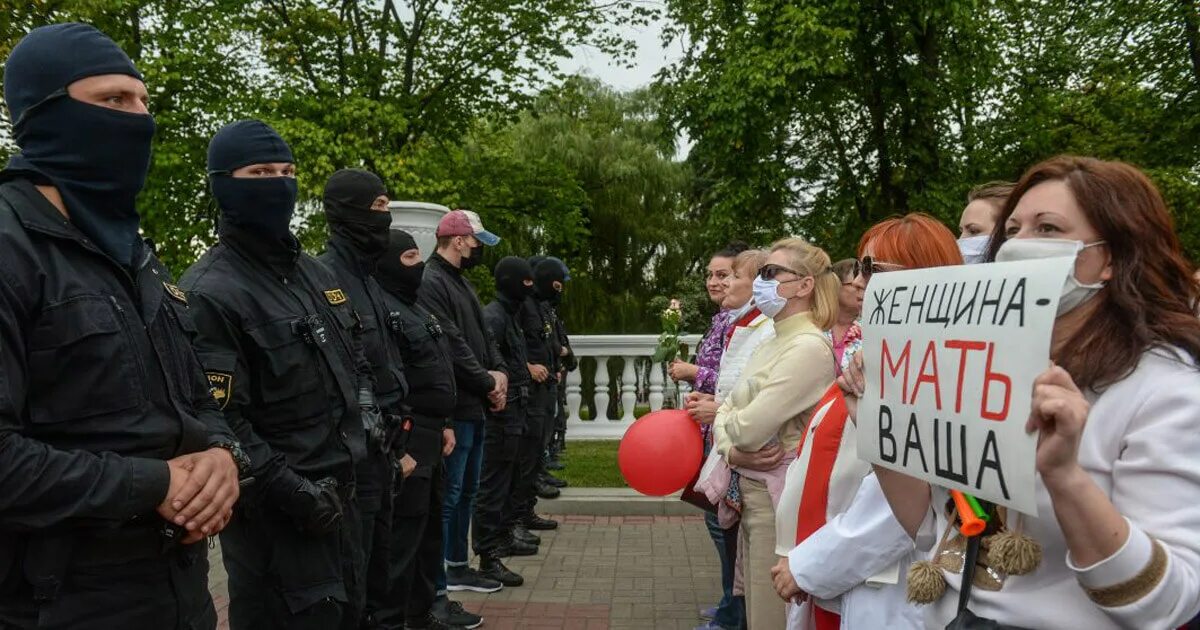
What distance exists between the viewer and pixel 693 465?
17.8 feet

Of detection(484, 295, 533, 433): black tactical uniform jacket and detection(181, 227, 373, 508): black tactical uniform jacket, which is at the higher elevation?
detection(181, 227, 373, 508): black tactical uniform jacket

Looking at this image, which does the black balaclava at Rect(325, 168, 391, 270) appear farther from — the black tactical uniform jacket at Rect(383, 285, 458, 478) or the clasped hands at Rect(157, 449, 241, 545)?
the clasped hands at Rect(157, 449, 241, 545)

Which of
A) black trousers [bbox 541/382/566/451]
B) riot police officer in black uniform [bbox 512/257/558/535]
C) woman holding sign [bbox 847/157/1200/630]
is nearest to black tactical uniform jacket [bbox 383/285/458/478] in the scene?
riot police officer in black uniform [bbox 512/257/558/535]

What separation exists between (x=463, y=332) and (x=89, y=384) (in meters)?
4.29

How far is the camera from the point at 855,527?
298cm

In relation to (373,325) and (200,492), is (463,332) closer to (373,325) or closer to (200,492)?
(373,325)

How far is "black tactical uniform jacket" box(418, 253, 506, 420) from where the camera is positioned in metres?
6.14

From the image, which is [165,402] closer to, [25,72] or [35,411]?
[35,411]

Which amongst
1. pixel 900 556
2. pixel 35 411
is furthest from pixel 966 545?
pixel 35 411

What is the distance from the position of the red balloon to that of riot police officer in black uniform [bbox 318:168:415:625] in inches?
53.0

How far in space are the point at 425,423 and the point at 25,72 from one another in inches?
129

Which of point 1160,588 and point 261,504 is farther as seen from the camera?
point 261,504

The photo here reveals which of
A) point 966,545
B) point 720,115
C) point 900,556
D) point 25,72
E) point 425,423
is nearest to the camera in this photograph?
point 966,545

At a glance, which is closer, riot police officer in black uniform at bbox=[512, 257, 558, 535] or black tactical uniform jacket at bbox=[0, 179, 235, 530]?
black tactical uniform jacket at bbox=[0, 179, 235, 530]
